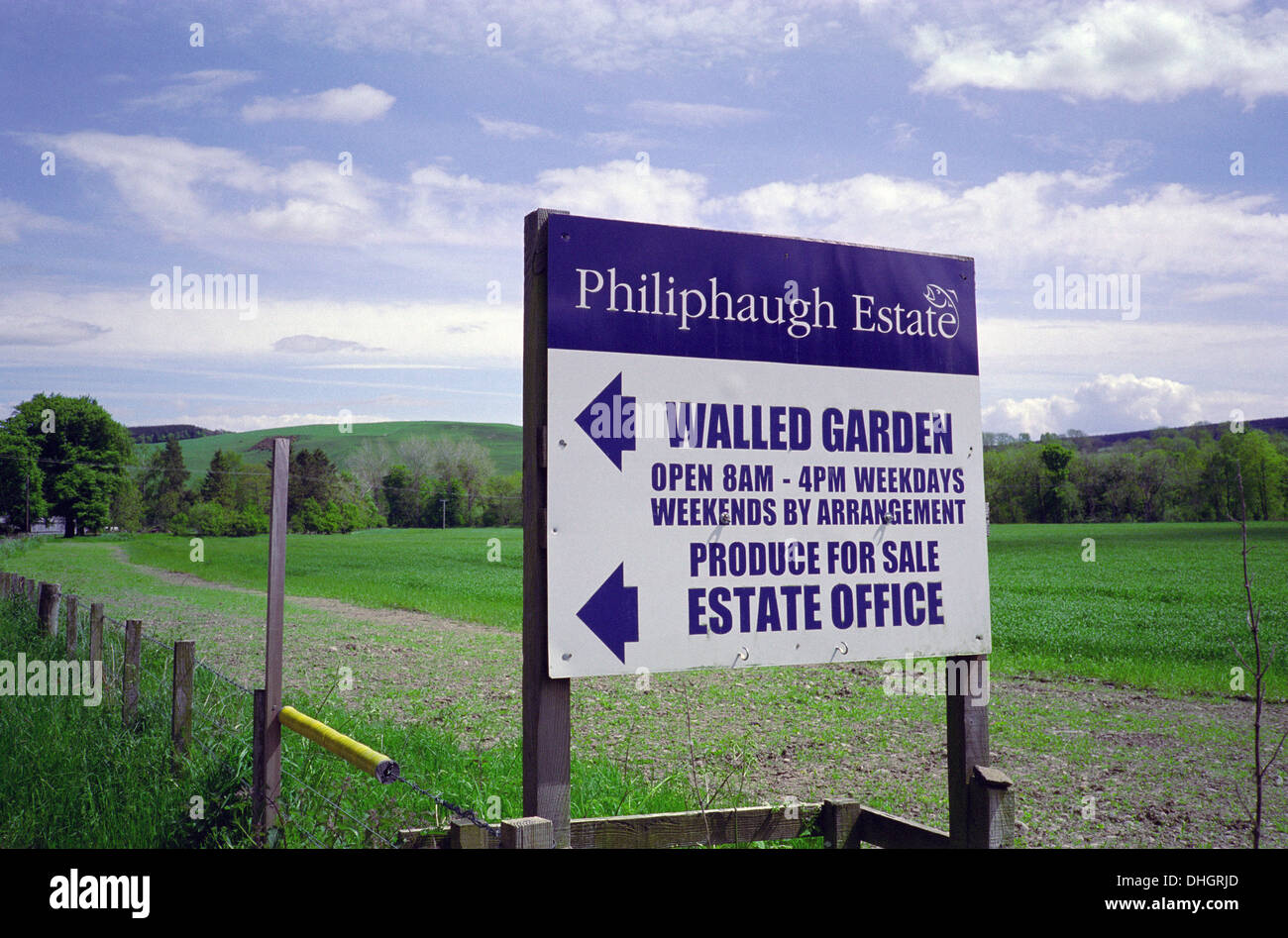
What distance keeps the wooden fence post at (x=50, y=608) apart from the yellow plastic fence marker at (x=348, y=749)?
7.02 meters

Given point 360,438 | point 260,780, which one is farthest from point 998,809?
point 360,438

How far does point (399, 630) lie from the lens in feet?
62.4

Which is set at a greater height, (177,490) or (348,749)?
(177,490)

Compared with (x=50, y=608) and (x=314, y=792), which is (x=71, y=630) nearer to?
(x=50, y=608)

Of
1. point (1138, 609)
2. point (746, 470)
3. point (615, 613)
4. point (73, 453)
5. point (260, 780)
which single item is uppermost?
point (73, 453)

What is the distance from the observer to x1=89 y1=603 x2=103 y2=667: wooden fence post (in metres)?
7.75

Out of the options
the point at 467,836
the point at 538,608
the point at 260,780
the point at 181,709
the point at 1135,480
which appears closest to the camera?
the point at 467,836

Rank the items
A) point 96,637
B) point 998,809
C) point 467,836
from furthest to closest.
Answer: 1. point 96,637
2. point 998,809
3. point 467,836

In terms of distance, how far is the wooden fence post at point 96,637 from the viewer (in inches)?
305

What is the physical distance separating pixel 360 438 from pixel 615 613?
413 ft

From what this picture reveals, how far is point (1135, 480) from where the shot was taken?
6200 cm

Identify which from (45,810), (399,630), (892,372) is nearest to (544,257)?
(892,372)

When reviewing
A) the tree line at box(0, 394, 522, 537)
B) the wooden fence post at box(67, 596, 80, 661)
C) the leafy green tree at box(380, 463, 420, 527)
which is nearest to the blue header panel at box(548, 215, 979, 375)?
the wooden fence post at box(67, 596, 80, 661)

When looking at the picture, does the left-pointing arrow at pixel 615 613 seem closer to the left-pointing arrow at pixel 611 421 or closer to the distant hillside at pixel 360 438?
the left-pointing arrow at pixel 611 421
